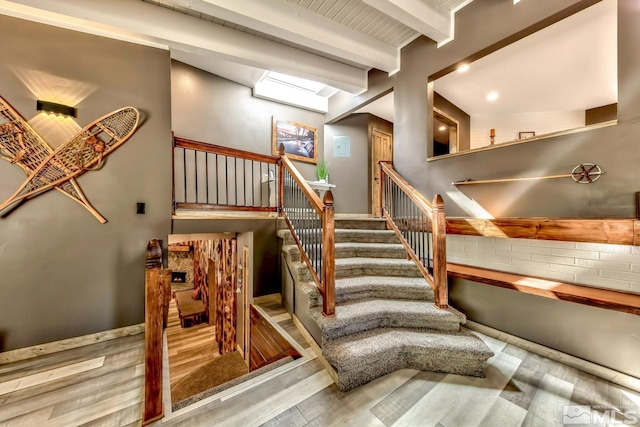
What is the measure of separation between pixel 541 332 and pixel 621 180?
4.96 ft

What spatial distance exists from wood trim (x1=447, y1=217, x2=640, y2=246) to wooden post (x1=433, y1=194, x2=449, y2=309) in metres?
0.55

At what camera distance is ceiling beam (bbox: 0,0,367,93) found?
2.32 meters

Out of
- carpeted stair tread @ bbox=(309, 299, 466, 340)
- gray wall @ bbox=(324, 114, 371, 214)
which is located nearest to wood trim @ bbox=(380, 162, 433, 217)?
carpeted stair tread @ bbox=(309, 299, 466, 340)

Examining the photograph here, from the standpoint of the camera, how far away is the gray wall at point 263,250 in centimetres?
316

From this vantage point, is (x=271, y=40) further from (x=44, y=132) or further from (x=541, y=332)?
(x=541, y=332)

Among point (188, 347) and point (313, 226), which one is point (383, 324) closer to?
point (313, 226)

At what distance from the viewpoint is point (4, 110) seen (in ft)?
7.02

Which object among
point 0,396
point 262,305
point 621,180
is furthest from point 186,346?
point 621,180

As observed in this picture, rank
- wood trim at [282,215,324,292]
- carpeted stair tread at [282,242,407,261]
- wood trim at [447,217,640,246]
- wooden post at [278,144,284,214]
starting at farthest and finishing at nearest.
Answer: wooden post at [278,144,284,214], carpeted stair tread at [282,242,407,261], wood trim at [282,215,324,292], wood trim at [447,217,640,246]

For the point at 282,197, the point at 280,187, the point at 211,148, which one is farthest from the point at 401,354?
the point at 211,148

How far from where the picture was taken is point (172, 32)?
2.79m

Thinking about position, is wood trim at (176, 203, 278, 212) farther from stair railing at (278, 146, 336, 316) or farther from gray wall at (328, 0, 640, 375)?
gray wall at (328, 0, 640, 375)

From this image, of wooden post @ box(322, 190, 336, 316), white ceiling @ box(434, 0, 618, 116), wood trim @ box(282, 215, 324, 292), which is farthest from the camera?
white ceiling @ box(434, 0, 618, 116)

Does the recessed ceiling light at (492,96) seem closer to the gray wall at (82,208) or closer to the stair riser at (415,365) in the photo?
the stair riser at (415,365)
